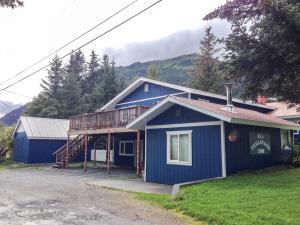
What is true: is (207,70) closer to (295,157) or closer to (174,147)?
(295,157)

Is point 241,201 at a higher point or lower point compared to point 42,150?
lower

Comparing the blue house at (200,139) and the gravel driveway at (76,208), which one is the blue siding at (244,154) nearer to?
the blue house at (200,139)

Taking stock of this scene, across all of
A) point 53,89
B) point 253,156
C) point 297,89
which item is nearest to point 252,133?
point 253,156

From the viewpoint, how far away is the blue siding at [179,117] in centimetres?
1307

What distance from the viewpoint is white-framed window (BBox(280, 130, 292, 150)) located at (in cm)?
1704

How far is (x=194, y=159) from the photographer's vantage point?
13.1 metres

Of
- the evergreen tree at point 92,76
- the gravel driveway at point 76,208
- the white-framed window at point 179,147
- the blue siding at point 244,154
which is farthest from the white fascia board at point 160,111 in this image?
the evergreen tree at point 92,76

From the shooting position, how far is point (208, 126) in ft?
42.0

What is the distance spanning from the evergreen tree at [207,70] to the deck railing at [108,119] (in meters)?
21.8

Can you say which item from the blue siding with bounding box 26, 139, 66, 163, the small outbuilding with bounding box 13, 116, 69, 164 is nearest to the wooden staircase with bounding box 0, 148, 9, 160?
the small outbuilding with bounding box 13, 116, 69, 164

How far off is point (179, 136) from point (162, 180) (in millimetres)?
2179

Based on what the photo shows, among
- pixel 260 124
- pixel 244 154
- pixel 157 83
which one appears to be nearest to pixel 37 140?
pixel 157 83

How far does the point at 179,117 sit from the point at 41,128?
760 inches

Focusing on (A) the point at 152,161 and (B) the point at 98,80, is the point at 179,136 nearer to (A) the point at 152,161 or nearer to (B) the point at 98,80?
(A) the point at 152,161
